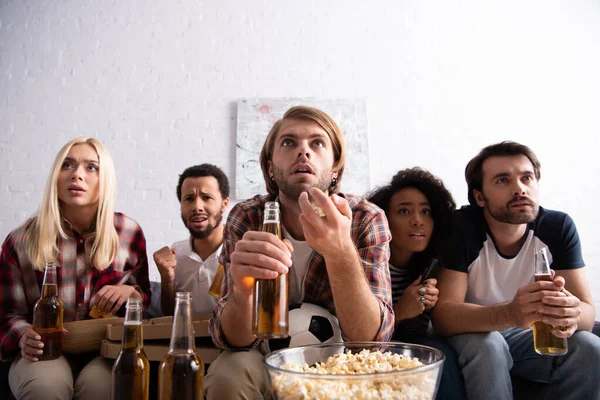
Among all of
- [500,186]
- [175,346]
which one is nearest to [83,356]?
[175,346]

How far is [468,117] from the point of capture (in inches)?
139

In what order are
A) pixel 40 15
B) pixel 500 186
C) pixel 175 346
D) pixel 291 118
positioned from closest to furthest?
1. pixel 175 346
2. pixel 291 118
3. pixel 500 186
4. pixel 40 15

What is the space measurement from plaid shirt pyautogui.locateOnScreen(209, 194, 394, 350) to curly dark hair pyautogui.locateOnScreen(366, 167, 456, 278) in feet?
1.52

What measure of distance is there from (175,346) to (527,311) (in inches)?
41.0

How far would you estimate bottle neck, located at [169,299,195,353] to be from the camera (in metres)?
0.86

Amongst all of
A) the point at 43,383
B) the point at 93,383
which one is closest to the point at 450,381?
the point at 93,383

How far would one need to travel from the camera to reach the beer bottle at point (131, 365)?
93 cm

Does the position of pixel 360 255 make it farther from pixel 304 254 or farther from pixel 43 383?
pixel 43 383

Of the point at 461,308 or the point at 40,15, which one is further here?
the point at 40,15

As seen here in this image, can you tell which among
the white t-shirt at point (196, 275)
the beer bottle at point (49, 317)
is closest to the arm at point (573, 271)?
the white t-shirt at point (196, 275)

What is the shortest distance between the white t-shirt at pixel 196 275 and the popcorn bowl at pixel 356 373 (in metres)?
1.34

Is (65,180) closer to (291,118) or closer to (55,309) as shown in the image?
(55,309)

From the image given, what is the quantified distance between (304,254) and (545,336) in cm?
75

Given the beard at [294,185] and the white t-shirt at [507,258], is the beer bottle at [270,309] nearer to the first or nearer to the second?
the beard at [294,185]
